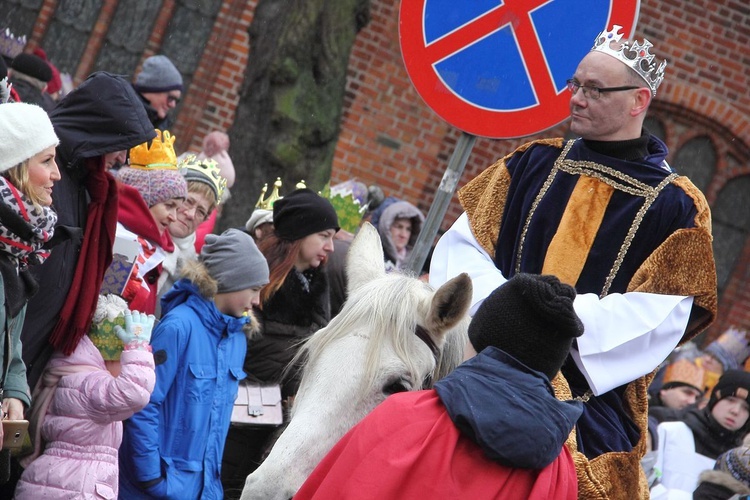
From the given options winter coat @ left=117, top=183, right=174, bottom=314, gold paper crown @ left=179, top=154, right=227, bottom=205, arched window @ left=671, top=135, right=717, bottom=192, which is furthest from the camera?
arched window @ left=671, top=135, right=717, bottom=192

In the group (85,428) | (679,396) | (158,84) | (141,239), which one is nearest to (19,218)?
(85,428)

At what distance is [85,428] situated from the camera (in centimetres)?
467

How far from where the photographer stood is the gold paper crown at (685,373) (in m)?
10.6

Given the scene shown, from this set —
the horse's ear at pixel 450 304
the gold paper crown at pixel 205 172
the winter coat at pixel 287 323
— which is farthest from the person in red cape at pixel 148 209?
the horse's ear at pixel 450 304

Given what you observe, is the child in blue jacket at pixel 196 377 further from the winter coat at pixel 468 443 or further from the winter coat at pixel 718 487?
the winter coat at pixel 718 487

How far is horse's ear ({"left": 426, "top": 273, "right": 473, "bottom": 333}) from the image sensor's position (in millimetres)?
3330

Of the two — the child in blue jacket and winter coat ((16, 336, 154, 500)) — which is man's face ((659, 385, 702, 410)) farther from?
winter coat ((16, 336, 154, 500))

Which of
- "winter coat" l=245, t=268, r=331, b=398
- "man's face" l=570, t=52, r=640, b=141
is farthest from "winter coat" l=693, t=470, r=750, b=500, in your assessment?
"man's face" l=570, t=52, r=640, b=141

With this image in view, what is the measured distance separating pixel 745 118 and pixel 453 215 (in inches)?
132

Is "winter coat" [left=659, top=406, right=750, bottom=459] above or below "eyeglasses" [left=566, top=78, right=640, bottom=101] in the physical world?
below

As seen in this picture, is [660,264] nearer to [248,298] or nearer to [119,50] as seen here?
[248,298]

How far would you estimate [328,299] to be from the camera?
6406mm

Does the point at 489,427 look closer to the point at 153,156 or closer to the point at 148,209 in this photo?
the point at 148,209

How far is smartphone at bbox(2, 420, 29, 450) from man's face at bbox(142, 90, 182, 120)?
4297mm
